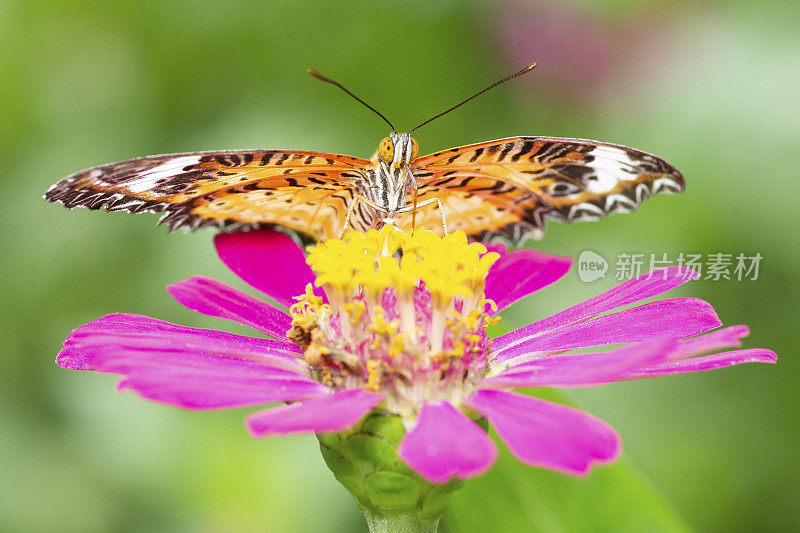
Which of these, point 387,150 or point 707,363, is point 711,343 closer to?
point 707,363

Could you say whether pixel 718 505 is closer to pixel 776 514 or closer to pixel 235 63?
pixel 776 514

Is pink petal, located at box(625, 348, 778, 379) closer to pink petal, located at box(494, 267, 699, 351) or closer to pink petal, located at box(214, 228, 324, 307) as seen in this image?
pink petal, located at box(494, 267, 699, 351)

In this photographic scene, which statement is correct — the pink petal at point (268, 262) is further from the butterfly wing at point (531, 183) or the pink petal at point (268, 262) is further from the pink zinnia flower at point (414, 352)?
the butterfly wing at point (531, 183)

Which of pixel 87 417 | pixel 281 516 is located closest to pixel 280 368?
pixel 281 516

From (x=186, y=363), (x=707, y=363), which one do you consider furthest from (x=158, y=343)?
(x=707, y=363)

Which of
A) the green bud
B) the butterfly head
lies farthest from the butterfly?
the green bud
